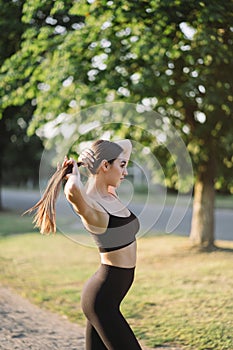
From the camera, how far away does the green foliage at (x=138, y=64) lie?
7117 millimetres

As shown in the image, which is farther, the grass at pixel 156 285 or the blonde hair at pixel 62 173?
the grass at pixel 156 285

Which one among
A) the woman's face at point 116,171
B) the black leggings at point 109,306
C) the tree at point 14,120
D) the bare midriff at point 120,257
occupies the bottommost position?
the tree at point 14,120

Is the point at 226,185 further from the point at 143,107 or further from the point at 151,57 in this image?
the point at 151,57

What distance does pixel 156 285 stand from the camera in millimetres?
8391

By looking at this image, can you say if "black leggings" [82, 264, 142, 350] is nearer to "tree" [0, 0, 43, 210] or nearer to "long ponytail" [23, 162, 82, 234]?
"long ponytail" [23, 162, 82, 234]

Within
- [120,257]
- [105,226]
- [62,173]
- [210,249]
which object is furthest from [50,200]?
[210,249]

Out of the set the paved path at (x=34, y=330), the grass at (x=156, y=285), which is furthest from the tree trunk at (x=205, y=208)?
the paved path at (x=34, y=330)

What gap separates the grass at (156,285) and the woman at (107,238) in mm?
2365

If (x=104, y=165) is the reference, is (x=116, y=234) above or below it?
below

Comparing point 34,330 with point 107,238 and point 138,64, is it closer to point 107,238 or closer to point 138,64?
point 107,238

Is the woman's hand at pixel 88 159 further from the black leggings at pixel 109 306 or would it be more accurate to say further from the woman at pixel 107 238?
the black leggings at pixel 109 306

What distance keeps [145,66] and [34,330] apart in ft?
15.7

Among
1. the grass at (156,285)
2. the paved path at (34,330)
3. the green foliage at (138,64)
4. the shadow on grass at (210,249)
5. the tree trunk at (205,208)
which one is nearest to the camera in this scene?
the paved path at (34,330)

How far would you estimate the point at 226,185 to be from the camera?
11.9 meters
